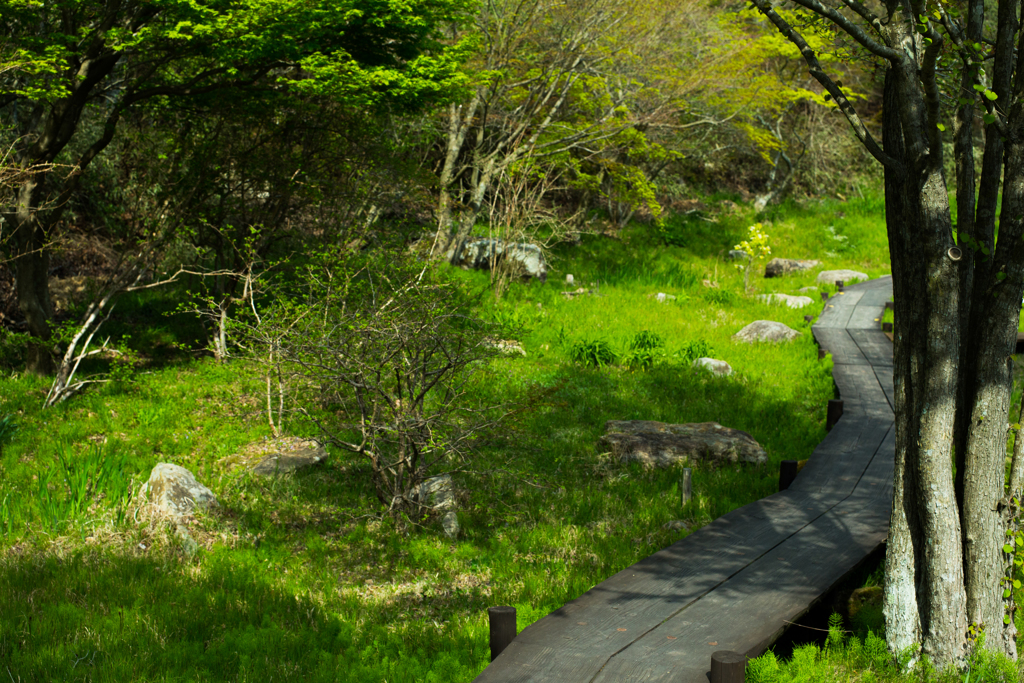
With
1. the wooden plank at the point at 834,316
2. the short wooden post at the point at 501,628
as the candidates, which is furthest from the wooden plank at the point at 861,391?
the short wooden post at the point at 501,628

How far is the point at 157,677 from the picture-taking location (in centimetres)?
435

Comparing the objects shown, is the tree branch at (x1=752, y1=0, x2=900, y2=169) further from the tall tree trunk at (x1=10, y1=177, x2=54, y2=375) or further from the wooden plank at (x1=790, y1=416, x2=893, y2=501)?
the tall tree trunk at (x1=10, y1=177, x2=54, y2=375)

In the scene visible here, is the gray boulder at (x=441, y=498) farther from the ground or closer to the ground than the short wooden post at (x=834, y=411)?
closer to the ground

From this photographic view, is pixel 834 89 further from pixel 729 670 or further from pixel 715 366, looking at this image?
pixel 715 366

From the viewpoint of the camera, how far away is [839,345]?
1312 cm

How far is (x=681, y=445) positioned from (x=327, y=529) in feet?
13.6

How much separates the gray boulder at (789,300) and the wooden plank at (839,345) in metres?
2.70

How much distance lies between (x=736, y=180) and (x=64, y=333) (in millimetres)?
24289

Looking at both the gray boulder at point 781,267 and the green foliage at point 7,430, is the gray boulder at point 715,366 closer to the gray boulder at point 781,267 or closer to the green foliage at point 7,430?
the green foliage at point 7,430

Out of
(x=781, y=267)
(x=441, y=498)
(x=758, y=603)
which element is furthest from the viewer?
(x=781, y=267)

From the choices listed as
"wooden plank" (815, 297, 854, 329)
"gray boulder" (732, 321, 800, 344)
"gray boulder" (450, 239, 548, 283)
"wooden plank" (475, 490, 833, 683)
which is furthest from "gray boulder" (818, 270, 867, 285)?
"wooden plank" (475, 490, 833, 683)

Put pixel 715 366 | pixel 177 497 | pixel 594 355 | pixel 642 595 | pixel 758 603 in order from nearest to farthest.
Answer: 1. pixel 758 603
2. pixel 642 595
3. pixel 177 497
4. pixel 715 366
5. pixel 594 355

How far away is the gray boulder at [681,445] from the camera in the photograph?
340 inches

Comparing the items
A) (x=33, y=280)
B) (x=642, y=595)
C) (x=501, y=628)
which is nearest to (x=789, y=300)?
A: (x=642, y=595)
